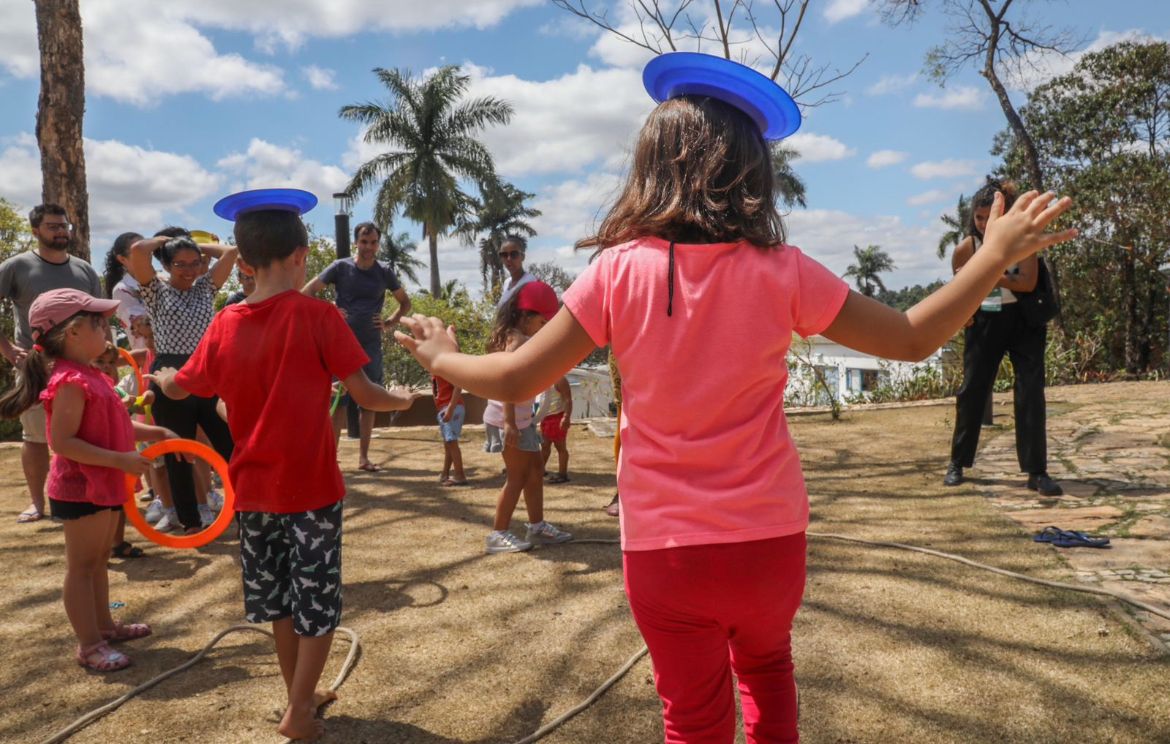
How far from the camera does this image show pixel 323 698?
2.89m

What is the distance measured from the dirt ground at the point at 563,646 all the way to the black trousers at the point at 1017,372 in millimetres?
522

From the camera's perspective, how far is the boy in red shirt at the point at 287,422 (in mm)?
2602

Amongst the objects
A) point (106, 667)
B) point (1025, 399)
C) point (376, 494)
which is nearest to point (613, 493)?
point (376, 494)

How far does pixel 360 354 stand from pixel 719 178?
1.43m

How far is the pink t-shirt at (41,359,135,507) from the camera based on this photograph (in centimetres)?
326

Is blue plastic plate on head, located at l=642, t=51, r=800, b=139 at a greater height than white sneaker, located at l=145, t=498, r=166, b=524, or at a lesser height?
greater

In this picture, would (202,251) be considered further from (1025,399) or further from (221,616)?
(1025,399)

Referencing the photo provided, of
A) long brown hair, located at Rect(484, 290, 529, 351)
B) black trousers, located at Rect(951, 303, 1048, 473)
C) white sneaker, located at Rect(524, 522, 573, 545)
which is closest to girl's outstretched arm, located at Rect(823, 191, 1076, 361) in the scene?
long brown hair, located at Rect(484, 290, 529, 351)

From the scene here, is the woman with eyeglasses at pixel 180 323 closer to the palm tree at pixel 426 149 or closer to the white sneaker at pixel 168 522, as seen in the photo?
the white sneaker at pixel 168 522

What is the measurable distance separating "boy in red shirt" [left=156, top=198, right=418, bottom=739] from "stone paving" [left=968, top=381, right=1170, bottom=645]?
295 cm

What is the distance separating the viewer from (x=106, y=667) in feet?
10.7

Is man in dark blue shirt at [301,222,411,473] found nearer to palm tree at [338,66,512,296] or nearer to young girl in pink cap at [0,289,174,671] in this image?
young girl in pink cap at [0,289,174,671]

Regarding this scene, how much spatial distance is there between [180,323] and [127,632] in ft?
6.79

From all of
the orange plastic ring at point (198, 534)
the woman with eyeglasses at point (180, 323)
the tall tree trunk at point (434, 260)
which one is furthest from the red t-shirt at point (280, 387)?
the tall tree trunk at point (434, 260)
